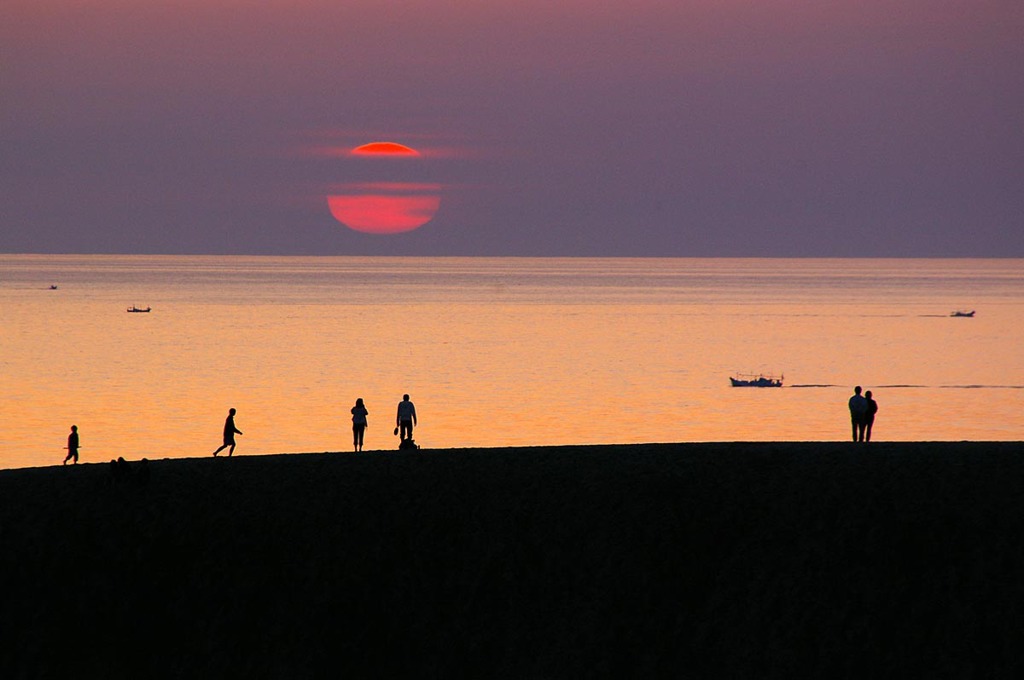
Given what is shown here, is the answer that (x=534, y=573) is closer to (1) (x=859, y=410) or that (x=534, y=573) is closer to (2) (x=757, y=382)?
(1) (x=859, y=410)

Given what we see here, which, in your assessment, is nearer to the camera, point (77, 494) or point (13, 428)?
point (77, 494)

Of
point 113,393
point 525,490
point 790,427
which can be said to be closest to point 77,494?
point 525,490

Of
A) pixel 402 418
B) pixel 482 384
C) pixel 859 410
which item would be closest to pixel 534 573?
pixel 402 418

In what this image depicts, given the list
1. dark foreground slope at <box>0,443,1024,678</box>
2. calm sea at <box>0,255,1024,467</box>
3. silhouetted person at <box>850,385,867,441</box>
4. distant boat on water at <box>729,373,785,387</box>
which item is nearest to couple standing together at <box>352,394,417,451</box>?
dark foreground slope at <box>0,443,1024,678</box>

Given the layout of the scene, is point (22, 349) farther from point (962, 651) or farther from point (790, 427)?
point (962, 651)

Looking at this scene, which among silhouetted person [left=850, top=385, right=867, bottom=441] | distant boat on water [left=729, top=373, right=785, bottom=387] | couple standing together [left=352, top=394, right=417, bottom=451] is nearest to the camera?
couple standing together [left=352, top=394, right=417, bottom=451]

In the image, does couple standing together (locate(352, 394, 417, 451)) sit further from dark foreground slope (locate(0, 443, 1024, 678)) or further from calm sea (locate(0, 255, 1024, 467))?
calm sea (locate(0, 255, 1024, 467))

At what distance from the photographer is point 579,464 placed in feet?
112

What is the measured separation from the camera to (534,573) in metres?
30.7

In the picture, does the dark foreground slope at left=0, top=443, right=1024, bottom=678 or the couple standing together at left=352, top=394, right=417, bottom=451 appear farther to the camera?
the couple standing together at left=352, top=394, right=417, bottom=451

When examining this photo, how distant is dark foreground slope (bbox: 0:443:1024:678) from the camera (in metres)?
29.0

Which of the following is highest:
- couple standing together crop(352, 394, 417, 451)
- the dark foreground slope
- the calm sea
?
the calm sea

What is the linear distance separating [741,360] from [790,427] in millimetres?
52067

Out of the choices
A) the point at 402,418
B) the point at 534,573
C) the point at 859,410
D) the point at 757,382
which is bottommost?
the point at 534,573
